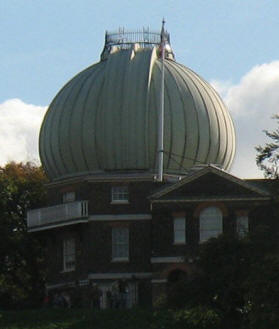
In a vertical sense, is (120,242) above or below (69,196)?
below

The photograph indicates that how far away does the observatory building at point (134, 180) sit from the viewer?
88688mm

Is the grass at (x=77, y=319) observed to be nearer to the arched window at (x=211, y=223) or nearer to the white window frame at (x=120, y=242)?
the arched window at (x=211, y=223)

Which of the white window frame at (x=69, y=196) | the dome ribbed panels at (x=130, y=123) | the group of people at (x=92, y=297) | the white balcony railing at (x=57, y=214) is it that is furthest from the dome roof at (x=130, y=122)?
the group of people at (x=92, y=297)

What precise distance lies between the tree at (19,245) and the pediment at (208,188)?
41.6ft

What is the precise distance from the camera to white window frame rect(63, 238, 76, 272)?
305ft

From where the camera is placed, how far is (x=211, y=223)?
88875 millimetres

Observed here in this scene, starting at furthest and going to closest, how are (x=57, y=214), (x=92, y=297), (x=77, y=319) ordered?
(x=57, y=214) → (x=92, y=297) → (x=77, y=319)

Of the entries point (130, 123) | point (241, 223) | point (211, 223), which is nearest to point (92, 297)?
point (211, 223)

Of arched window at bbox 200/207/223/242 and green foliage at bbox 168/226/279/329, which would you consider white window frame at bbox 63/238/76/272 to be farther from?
green foliage at bbox 168/226/279/329

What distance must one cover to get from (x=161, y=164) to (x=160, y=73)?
5.92 m

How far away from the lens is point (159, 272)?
8831 cm

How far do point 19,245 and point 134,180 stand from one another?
10.6 metres

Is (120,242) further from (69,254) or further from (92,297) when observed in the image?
(92,297)

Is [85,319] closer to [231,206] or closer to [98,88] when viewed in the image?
[231,206]
